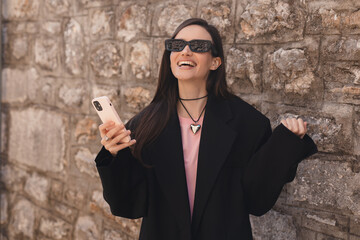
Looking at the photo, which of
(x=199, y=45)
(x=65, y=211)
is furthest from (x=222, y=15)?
(x=65, y=211)

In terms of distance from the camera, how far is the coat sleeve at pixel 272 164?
6.09 feet

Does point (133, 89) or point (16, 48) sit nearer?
point (133, 89)

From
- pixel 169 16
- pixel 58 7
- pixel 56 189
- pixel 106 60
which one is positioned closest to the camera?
pixel 169 16

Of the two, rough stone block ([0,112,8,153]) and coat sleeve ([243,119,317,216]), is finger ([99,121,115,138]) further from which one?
rough stone block ([0,112,8,153])

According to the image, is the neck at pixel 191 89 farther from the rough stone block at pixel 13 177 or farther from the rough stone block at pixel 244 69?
the rough stone block at pixel 13 177

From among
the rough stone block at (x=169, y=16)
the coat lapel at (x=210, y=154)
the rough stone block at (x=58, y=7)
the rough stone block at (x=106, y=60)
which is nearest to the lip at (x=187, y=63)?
the coat lapel at (x=210, y=154)

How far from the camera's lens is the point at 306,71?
2.29 m

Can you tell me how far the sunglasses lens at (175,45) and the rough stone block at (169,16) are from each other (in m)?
0.86

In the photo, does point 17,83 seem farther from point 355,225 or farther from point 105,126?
point 355,225

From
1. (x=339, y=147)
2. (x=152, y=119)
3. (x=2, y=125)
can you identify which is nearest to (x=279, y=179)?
(x=339, y=147)

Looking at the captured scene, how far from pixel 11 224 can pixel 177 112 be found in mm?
3251

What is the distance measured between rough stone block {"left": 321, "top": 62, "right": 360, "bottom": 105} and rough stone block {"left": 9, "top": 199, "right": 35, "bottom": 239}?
3.17 meters

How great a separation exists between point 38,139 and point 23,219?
861mm

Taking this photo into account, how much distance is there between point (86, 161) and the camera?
3.67 meters
